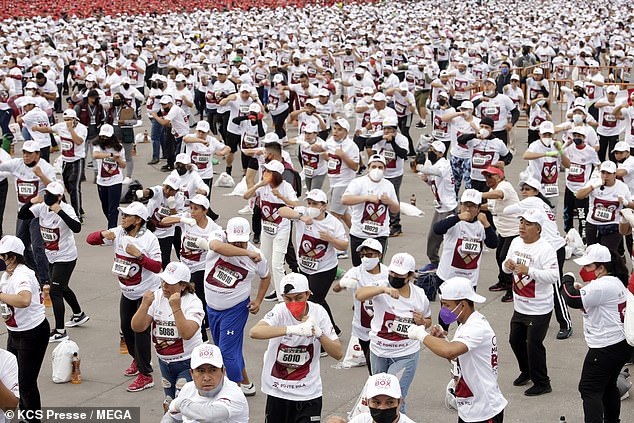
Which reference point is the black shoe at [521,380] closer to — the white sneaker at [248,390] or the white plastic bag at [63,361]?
the white sneaker at [248,390]

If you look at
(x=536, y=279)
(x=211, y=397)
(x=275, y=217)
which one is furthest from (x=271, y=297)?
(x=211, y=397)

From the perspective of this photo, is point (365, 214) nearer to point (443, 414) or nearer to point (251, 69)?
point (443, 414)

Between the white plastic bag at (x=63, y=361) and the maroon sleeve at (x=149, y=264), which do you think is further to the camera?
the white plastic bag at (x=63, y=361)

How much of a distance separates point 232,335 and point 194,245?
1.55m

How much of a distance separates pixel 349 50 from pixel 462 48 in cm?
352

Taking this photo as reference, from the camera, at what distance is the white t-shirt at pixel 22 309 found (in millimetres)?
8836

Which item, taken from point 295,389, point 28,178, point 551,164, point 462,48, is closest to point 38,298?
point 295,389

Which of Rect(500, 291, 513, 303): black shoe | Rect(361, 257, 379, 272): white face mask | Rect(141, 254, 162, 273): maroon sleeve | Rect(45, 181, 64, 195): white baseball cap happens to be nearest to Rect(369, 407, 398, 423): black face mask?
Rect(361, 257, 379, 272): white face mask

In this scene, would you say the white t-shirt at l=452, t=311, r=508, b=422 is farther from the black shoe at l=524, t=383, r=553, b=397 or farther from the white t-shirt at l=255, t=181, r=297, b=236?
the white t-shirt at l=255, t=181, r=297, b=236

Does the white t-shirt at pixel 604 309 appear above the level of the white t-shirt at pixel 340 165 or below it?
above

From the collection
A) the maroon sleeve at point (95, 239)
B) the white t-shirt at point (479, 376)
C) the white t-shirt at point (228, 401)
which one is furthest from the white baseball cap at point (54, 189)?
the white t-shirt at point (479, 376)

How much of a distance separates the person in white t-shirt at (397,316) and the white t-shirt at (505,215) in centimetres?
391

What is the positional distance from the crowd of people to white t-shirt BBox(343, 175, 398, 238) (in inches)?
1.2

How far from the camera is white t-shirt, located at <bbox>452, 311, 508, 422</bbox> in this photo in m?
7.30
